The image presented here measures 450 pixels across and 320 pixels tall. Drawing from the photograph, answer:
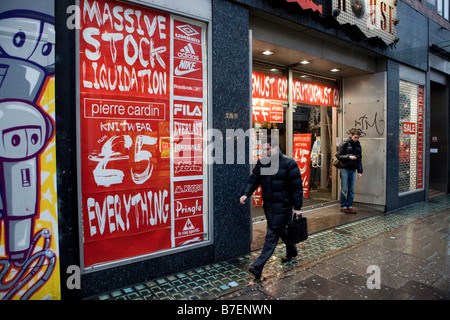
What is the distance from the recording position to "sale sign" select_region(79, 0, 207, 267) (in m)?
3.51

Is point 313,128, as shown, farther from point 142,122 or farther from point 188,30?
point 142,122

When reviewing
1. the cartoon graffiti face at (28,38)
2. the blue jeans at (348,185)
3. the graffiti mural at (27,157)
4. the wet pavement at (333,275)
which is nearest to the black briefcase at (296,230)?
the wet pavement at (333,275)

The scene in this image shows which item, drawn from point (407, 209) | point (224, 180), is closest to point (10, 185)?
point (224, 180)

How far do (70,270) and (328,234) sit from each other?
4.44 meters

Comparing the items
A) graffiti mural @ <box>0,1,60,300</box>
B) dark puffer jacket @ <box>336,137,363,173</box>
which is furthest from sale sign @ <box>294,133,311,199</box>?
graffiti mural @ <box>0,1,60,300</box>

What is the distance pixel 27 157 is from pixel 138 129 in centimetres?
124

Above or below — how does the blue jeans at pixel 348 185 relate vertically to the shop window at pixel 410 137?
below

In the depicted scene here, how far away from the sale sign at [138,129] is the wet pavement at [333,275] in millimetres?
573

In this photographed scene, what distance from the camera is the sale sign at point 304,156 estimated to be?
7605mm

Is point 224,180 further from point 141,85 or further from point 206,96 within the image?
point 141,85

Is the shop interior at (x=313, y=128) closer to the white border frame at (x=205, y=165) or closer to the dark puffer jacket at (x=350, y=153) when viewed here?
the dark puffer jacket at (x=350, y=153)

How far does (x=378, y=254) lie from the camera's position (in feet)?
15.6

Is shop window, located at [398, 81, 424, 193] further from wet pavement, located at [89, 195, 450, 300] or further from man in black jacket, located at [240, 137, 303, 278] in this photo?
man in black jacket, located at [240, 137, 303, 278]

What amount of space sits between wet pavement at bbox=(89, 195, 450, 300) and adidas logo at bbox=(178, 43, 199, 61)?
2.99m
